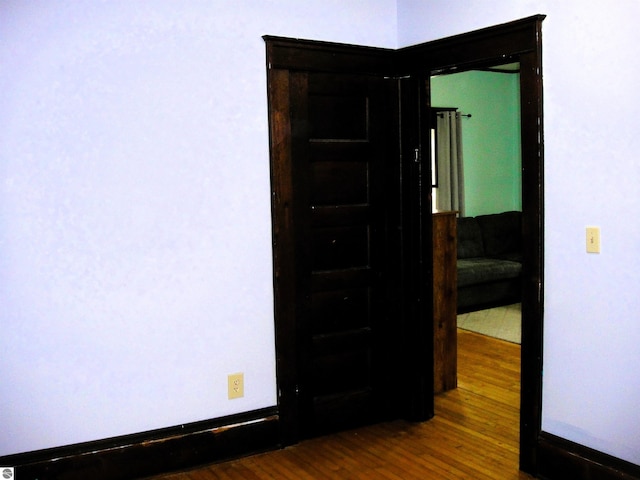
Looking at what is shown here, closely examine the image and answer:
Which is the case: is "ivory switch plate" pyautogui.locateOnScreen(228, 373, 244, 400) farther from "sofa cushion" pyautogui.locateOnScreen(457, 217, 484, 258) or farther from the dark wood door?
"sofa cushion" pyautogui.locateOnScreen(457, 217, 484, 258)

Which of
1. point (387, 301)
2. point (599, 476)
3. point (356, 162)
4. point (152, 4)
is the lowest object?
point (599, 476)

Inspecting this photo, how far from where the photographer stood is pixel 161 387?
Answer: 3.08 m

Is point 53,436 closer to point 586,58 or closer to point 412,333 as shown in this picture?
point 412,333

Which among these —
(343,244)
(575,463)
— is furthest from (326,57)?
(575,463)

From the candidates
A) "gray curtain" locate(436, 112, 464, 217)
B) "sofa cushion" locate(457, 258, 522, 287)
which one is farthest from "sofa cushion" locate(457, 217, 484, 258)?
"gray curtain" locate(436, 112, 464, 217)

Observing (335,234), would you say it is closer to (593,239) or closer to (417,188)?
(417,188)

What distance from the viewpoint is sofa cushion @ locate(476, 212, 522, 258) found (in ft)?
23.3

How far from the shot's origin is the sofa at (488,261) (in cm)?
631

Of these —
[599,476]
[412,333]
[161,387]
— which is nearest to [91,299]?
[161,387]

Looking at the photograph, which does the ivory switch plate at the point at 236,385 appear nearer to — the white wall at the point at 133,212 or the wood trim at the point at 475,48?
the white wall at the point at 133,212

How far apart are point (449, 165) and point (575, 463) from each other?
478cm

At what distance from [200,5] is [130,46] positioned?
0.38 meters

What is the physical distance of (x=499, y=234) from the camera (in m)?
7.20

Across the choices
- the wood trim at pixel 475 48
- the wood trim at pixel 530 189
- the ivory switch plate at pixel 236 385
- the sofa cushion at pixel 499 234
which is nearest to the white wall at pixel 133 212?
the ivory switch plate at pixel 236 385
